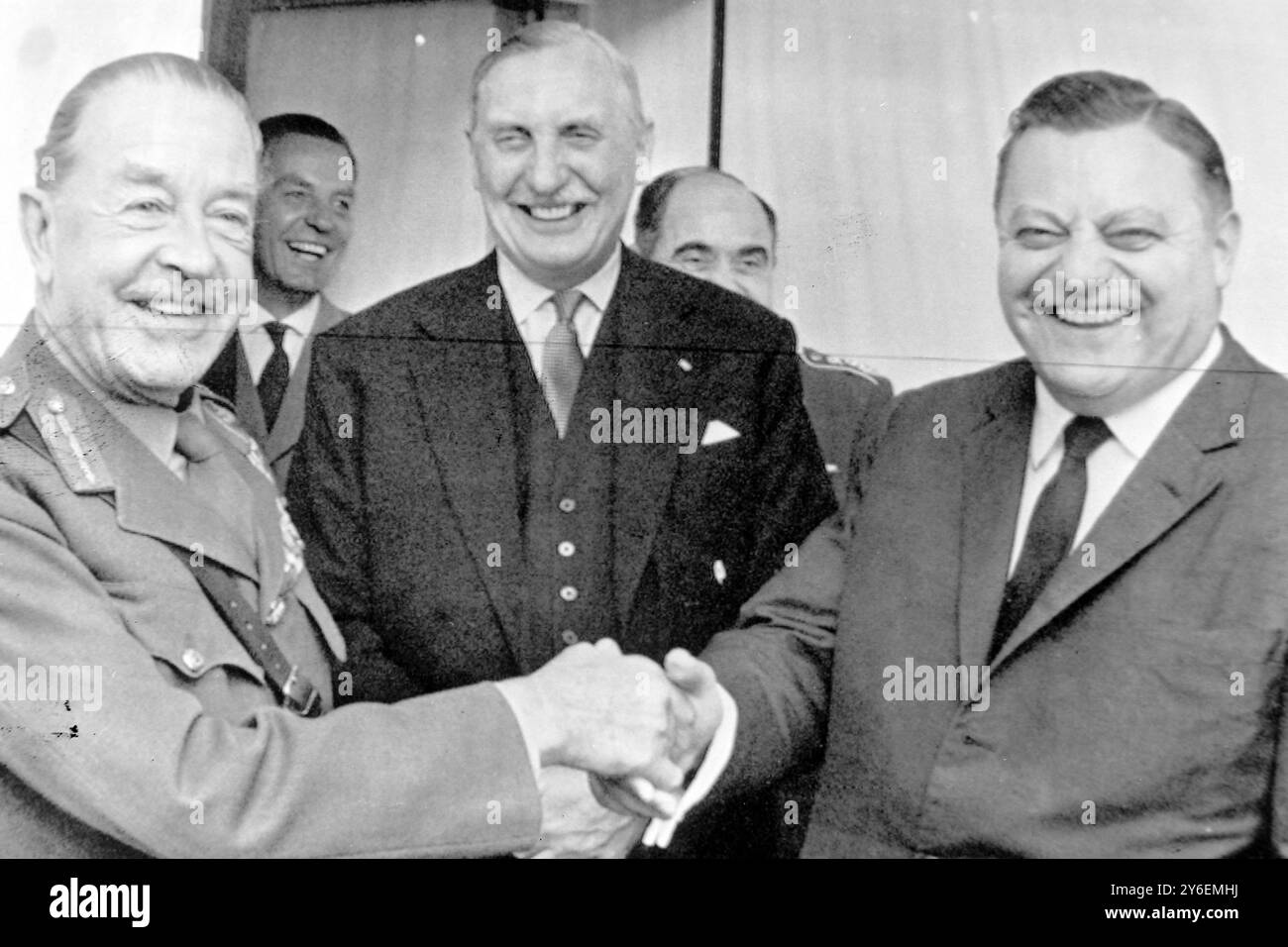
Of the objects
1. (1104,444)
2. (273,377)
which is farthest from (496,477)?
(1104,444)

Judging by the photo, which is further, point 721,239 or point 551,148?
point 721,239

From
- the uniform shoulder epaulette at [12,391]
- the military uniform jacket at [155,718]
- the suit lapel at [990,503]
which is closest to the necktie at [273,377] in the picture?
the military uniform jacket at [155,718]

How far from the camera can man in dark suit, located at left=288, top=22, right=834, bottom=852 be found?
3238mm

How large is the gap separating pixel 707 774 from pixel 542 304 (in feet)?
3.58

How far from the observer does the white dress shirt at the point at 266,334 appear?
127 inches

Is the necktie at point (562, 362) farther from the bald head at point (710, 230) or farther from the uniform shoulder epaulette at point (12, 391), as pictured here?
the uniform shoulder epaulette at point (12, 391)

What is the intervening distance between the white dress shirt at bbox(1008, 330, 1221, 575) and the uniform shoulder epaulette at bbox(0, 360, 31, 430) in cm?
208

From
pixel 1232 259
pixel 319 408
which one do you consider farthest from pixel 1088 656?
pixel 319 408

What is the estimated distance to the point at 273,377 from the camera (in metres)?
3.25

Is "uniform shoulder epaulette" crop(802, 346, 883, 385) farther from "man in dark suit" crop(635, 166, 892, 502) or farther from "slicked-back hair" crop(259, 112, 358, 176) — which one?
"slicked-back hair" crop(259, 112, 358, 176)

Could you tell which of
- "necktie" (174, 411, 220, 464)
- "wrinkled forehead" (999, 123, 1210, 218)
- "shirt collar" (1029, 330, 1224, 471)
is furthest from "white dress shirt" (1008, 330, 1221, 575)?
"necktie" (174, 411, 220, 464)

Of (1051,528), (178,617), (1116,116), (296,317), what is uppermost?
(1116,116)

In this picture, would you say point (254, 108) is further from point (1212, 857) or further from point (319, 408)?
point (1212, 857)

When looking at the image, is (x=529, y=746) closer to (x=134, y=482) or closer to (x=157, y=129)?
(x=134, y=482)
